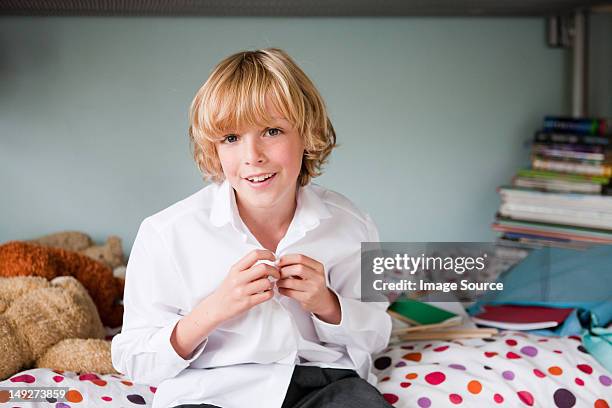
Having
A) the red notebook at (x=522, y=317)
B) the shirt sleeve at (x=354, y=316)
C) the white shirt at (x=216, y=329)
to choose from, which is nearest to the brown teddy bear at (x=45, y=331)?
the white shirt at (x=216, y=329)

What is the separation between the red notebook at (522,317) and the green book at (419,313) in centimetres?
6

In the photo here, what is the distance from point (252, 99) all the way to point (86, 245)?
3.38ft

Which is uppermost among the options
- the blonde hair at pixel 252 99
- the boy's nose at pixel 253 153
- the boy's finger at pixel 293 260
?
the blonde hair at pixel 252 99

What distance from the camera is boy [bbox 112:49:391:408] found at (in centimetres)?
104

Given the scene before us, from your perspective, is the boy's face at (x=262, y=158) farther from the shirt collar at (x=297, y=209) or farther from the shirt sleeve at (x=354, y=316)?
the shirt sleeve at (x=354, y=316)

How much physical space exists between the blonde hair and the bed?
0.40m

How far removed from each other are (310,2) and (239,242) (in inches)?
36.4

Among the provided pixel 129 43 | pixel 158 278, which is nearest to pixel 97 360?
pixel 158 278

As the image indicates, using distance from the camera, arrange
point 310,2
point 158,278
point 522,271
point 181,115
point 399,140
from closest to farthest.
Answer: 1. point 158,278
2. point 522,271
3. point 310,2
4. point 181,115
5. point 399,140

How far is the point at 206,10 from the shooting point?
1.91m

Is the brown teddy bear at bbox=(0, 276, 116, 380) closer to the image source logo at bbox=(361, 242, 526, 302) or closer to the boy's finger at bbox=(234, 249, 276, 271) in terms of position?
the boy's finger at bbox=(234, 249, 276, 271)

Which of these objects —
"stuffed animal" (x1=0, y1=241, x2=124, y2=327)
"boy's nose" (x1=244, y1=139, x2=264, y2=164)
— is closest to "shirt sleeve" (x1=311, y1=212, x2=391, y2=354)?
"boy's nose" (x1=244, y1=139, x2=264, y2=164)

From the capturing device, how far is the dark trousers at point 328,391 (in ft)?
3.53

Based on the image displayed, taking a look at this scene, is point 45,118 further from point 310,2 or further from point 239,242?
point 239,242
